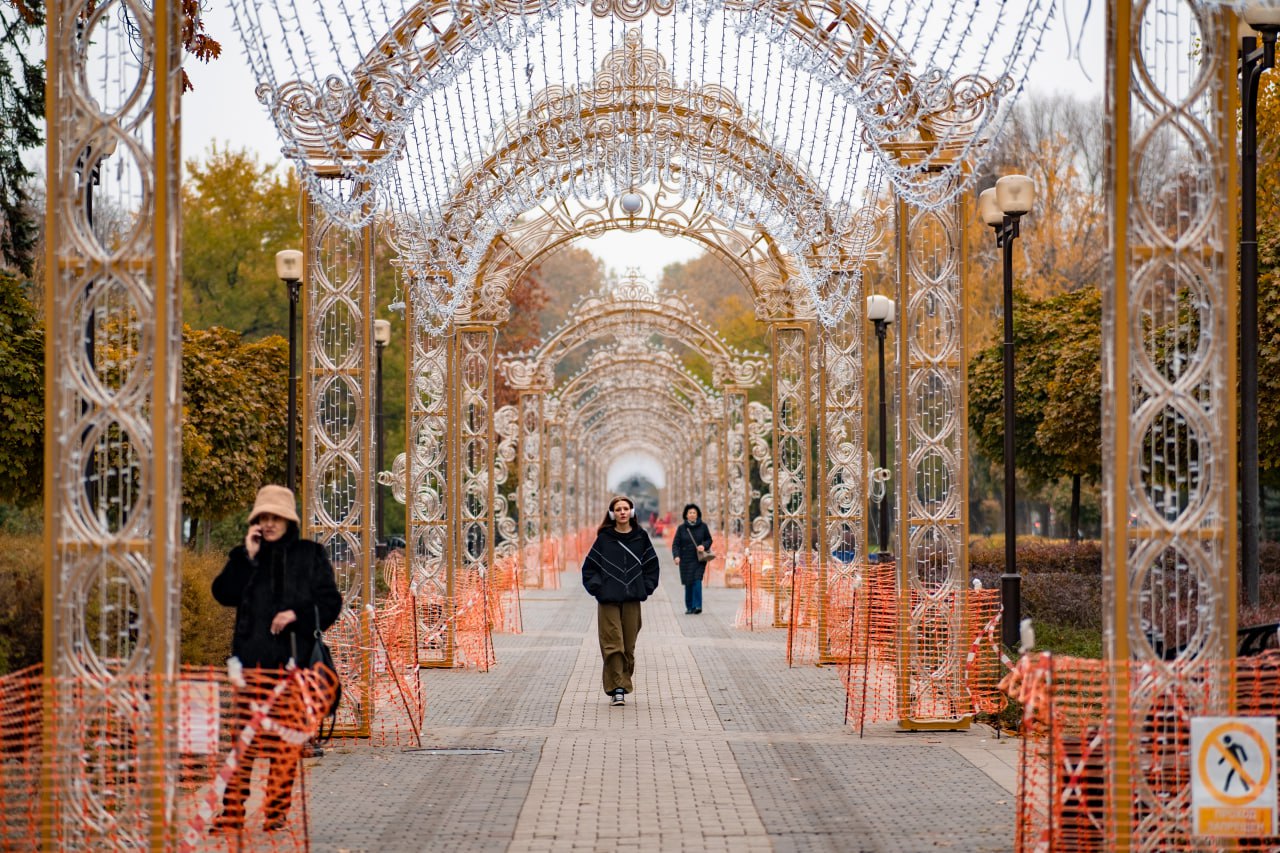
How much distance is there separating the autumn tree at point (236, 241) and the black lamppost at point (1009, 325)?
28.7 metres

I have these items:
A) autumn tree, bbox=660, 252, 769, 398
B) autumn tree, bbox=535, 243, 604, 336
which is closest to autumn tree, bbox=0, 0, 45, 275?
autumn tree, bbox=660, 252, 769, 398

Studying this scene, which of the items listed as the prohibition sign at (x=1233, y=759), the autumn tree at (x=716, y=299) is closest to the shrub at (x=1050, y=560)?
the prohibition sign at (x=1233, y=759)

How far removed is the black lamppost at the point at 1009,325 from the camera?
47.0ft

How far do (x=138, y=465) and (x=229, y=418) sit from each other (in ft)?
63.5

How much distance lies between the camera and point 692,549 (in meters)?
25.6

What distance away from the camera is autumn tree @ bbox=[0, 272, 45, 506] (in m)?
16.7

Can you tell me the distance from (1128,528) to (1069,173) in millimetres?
37845

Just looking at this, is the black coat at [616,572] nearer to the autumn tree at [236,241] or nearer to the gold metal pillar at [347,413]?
the gold metal pillar at [347,413]

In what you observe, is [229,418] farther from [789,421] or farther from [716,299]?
[716,299]

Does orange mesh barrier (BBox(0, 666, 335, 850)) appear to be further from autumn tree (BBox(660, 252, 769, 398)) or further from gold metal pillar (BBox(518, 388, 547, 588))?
autumn tree (BBox(660, 252, 769, 398))

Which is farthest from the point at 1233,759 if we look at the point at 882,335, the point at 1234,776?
the point at 882,335

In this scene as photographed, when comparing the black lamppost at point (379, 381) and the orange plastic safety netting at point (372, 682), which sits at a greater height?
the black lamppost at point (379, 381)

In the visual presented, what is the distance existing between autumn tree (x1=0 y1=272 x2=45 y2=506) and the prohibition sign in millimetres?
12984

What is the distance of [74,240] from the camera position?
6.72 metres
